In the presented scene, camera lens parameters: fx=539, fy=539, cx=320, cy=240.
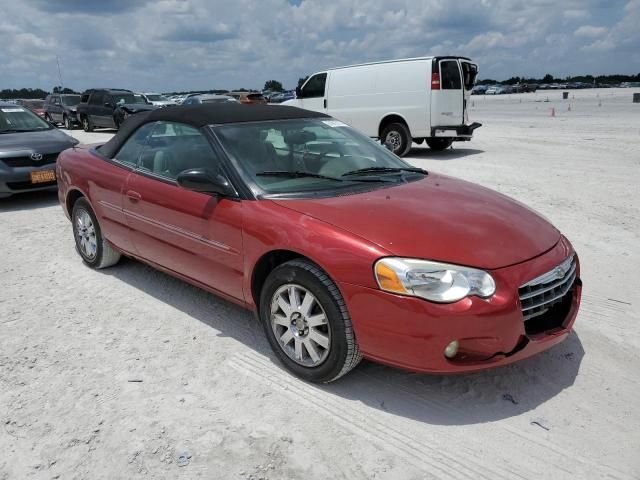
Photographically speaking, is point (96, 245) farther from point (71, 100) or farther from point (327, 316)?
point (71, 100)

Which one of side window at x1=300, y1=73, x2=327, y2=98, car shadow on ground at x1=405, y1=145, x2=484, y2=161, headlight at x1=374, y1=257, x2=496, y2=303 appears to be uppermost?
side window at x1=300, y1=73, x2=327, y2=98

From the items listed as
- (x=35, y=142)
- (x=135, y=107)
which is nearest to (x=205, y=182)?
(x=35, y=142)

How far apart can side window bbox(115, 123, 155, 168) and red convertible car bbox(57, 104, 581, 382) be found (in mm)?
15

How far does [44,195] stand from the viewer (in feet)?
29.1

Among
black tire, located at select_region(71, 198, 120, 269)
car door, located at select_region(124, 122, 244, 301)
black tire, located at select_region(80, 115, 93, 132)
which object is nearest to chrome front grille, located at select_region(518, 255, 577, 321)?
car door, located at select_region(124, 122, 244, 301)

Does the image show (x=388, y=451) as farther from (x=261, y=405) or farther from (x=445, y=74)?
(x=445, y=74)

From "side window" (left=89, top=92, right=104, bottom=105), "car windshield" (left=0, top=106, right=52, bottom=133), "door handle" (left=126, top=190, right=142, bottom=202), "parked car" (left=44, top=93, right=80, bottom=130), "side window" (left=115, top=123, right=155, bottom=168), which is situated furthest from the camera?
"parked car" (left=44, top=93, right=80, bottom=130)

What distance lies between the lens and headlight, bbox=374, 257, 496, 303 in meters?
2.57

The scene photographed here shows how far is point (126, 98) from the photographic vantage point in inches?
840

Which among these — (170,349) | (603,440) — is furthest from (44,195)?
(603,440)

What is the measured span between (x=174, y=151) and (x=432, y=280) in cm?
230

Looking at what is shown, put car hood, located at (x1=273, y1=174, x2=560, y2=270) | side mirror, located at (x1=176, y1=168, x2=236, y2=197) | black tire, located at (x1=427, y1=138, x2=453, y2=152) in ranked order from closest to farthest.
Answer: car hood, located at (x1=273, y1=174, x2=560, y2=270), side mirror, located at (x1=176, y1=168, x2=236, y2=197), black tire, located at (x1=427, y1=138, x2=453, y2=152)

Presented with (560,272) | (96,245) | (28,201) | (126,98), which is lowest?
(28,201)

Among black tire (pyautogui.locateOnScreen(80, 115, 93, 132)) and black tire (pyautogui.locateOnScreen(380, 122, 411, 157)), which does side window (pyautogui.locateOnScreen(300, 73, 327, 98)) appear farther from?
black tire (pyautogui.locateOnScreen(80, 115, 93, 132))
